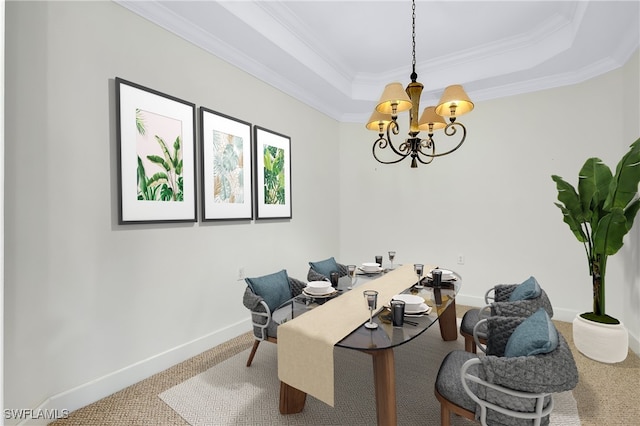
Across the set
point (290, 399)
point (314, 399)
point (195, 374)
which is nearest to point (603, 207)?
point (314, 399)

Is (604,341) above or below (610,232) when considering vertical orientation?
below

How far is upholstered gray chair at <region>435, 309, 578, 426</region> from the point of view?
1.24 m

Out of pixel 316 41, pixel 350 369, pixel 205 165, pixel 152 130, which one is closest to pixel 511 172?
pixel 316 41

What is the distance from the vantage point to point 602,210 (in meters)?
2.76

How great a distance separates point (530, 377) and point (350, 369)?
1.53 meters

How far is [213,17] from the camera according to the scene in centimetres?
260

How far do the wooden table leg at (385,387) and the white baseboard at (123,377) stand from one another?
181 cm

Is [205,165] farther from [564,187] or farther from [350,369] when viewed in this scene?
[564,187]

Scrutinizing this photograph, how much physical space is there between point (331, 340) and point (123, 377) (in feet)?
5.65

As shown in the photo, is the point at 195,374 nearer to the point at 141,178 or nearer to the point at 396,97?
the point at 141,178

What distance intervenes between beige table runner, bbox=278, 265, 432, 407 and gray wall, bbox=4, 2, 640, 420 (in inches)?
54.0

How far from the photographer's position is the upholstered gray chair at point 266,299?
2246mm

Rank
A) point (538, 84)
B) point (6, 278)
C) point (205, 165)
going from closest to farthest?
1. point (6, 278)
2. point (205, 165)
3. point (538, 84)

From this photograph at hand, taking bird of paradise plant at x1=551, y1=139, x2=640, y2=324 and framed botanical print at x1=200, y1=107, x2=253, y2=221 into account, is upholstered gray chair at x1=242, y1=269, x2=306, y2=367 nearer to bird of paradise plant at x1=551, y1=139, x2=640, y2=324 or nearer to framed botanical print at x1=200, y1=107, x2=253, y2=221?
framed botanical print at x1=200, y1=107, x2=253, y2=221
